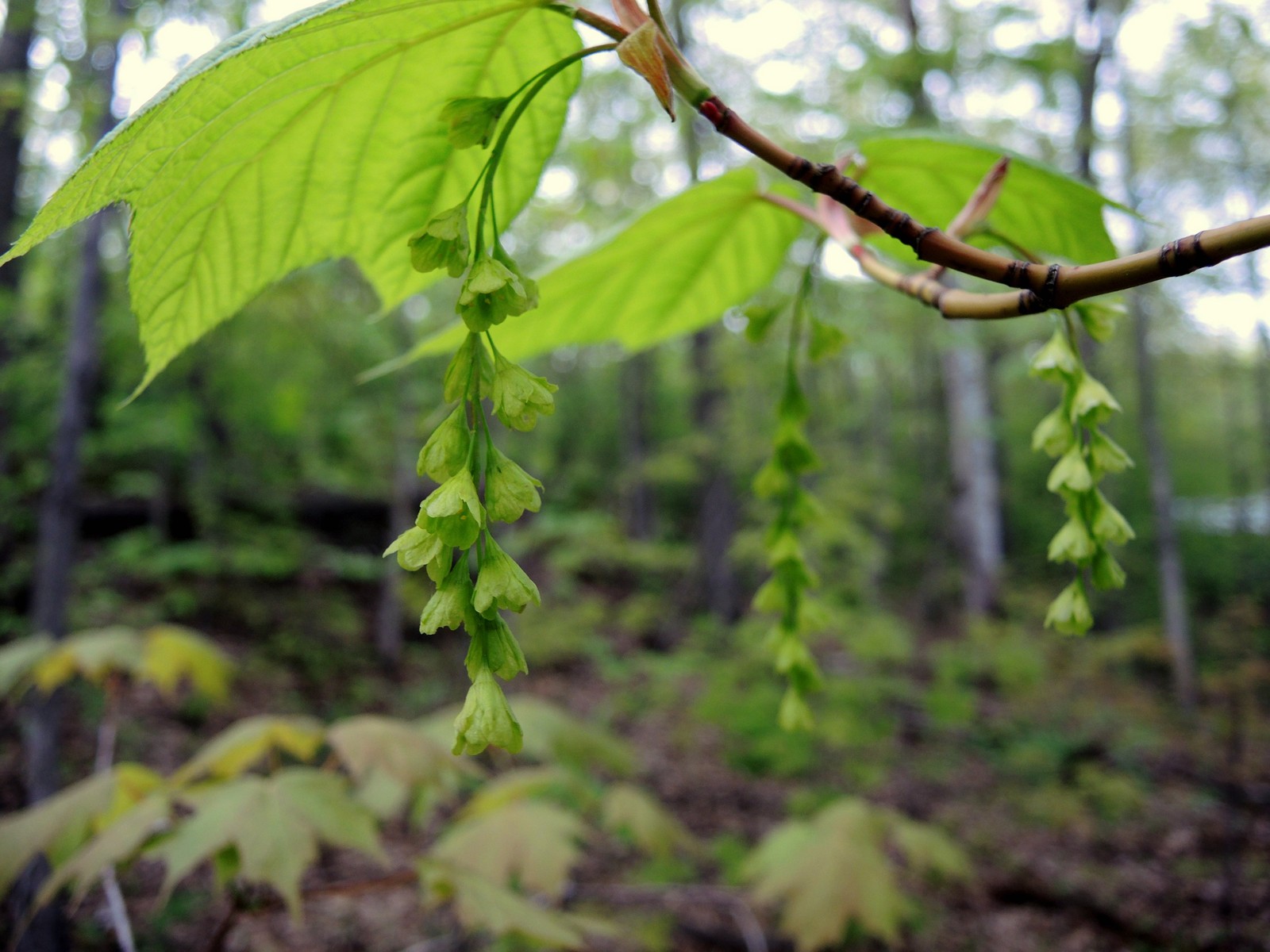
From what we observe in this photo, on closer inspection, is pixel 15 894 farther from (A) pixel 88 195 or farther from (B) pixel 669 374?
(B) pixel 669 374


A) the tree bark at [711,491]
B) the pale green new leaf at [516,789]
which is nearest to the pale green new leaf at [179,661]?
the pale green new leaf at [516,789]

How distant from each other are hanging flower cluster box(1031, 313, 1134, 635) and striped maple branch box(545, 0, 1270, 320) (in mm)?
127

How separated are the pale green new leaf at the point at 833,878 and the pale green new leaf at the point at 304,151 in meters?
3.15

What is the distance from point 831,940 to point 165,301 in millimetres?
3258

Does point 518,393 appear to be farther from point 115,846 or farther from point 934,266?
point 115,846

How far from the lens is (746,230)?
1.10 m

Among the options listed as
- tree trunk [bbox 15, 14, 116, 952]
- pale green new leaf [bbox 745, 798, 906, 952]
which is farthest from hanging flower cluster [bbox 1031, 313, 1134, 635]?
tree trunk [bbox 15, 14, 116, 952]

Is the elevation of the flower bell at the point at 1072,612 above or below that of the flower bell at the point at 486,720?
above

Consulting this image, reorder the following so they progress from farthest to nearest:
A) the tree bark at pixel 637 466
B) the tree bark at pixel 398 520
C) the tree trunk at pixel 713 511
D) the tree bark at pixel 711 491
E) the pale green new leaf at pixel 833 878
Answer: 1. the tree bark at pixel 637 466
2. the tree bark at pixel 398 520
3. the tree trunk at pixel 713 511
4. the tree bark at pixel 711 491
5. the pale green new leaf at pixel 833 878

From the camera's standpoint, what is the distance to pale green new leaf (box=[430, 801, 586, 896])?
2557mm

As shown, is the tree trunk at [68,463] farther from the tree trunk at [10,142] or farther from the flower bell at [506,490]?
the flower bell at [506,490]

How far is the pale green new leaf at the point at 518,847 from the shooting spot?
101 inches

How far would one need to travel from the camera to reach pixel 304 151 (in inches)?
28.4

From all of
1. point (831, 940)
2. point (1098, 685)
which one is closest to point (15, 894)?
point (831, 940)
